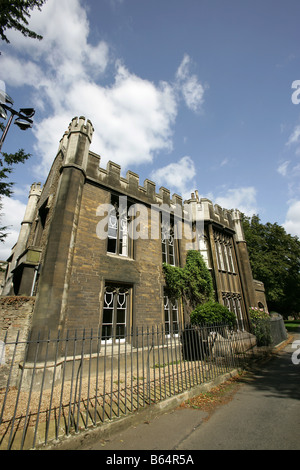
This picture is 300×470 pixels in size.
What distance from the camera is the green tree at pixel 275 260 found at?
83.7ft

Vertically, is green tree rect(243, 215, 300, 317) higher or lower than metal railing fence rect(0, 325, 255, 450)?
higher

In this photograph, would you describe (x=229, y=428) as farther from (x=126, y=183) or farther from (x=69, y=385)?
(x=126, y=183)

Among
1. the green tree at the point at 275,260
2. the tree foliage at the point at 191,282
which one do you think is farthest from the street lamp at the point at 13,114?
the green tree at the point at 275,260

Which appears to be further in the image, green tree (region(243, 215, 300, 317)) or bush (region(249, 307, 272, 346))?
green tree (region(243, 215, 300, 317))

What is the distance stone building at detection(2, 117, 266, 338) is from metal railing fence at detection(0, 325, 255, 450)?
3.06 ft

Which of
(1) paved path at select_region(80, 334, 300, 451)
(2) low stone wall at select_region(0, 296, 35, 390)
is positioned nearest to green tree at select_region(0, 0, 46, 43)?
(2) low stone wall at select_region(0, 296, 35, 390)

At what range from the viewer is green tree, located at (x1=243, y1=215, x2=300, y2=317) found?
25516 millimetres

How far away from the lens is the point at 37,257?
26.9 ft

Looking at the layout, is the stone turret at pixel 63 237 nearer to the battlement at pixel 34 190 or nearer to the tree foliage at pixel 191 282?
the tree foliage at pixel 191 282

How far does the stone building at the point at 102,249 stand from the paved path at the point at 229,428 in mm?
1841

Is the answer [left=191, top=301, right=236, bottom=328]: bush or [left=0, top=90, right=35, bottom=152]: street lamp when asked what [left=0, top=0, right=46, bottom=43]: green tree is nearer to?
[left=0, top=90, right=35, bottom=152]: street lamp

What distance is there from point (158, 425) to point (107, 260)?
19.0 ft
